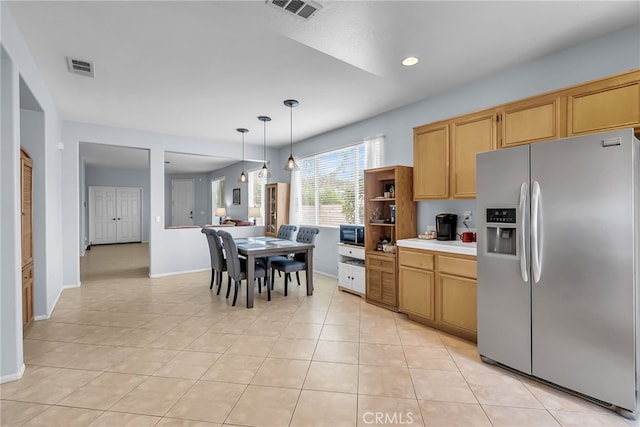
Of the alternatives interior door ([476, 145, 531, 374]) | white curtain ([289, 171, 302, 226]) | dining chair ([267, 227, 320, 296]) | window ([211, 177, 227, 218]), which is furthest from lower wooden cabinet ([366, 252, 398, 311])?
window ([211, 177, 227, 218])

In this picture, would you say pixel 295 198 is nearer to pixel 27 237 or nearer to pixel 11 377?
pixel 27 237

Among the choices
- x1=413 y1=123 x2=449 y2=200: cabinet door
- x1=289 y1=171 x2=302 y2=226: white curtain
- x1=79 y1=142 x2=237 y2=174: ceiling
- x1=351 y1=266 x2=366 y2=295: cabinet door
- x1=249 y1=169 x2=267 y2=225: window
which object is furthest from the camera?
x1=249 y1=169 x2=267 y2=225: window

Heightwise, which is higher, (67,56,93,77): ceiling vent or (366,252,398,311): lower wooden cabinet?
(67,56,93,77): ceiling vent

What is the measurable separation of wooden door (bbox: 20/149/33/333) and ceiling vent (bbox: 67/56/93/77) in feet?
3.25

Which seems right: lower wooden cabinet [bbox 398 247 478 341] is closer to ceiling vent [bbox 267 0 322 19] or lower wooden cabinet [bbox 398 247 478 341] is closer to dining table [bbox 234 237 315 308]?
dining table [bbox 234 237 315 308]

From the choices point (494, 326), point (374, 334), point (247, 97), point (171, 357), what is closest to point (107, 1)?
point (247, 97)

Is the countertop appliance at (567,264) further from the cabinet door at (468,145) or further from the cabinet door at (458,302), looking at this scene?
the cabinet door at (468,145)

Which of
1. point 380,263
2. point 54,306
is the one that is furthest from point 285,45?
point 54,306

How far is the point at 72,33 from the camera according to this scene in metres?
2.55

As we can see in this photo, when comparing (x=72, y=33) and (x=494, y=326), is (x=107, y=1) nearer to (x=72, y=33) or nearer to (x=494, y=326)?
(x=72, y=33)

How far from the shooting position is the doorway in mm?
10250

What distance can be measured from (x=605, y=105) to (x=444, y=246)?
5.55 ft

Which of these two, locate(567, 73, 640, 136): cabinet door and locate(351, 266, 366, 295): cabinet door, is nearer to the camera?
locate(567, 73, 640, 136): cabinet door

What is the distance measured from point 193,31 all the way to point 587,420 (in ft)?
12.9
